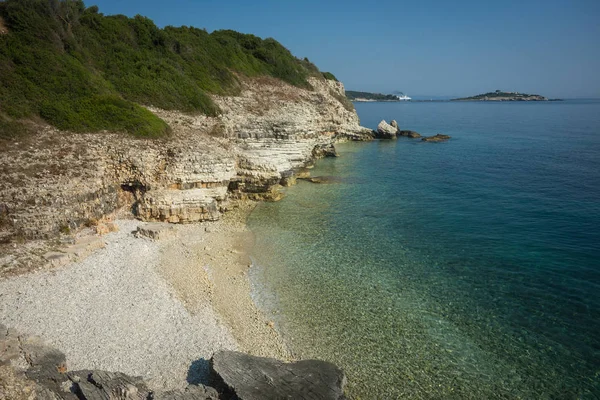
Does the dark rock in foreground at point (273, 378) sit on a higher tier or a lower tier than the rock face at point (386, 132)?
lower

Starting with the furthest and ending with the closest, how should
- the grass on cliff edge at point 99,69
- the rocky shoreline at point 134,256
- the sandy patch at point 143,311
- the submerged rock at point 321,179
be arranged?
the submerged rock at point 321,179, the grass on cliff edge at point 99,69, the sandy patch at point 143,311, the rocky shoreline at point 134,256

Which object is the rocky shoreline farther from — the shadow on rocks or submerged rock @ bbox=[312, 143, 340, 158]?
submerged rock @ bbox=[312, 143, 340, 158]

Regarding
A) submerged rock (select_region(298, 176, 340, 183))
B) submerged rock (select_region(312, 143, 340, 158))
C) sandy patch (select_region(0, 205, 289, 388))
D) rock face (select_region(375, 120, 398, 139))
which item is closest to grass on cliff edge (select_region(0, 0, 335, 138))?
sandy patch (select_region(0, 205, 289, 388))

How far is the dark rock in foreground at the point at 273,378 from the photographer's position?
970cm


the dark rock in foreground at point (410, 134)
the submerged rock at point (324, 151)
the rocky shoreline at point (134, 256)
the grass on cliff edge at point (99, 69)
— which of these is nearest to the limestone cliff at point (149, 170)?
the rocky shoreline at point (134, 256)

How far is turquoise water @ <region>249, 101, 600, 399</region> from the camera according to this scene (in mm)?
11680

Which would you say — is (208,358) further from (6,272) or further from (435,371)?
(6,272)

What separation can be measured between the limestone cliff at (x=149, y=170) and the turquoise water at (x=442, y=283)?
3.32 m

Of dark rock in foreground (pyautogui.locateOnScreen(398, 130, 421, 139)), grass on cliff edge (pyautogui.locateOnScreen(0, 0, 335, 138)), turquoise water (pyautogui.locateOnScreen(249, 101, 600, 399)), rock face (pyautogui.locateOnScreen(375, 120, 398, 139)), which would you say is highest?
grass on cliff edge (pyautogui.locateOnScreen(0, 0, 335, 138))

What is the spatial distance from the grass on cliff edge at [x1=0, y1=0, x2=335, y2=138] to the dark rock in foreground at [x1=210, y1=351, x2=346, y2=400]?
18.0 meters

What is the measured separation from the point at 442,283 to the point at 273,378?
9816 mm

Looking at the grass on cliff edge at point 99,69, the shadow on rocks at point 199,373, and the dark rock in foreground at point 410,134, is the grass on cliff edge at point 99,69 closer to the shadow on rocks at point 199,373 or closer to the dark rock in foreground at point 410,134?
the shadow on rocks at point 199,373

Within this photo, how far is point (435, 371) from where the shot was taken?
38.2ft

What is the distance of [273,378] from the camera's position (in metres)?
10.1
